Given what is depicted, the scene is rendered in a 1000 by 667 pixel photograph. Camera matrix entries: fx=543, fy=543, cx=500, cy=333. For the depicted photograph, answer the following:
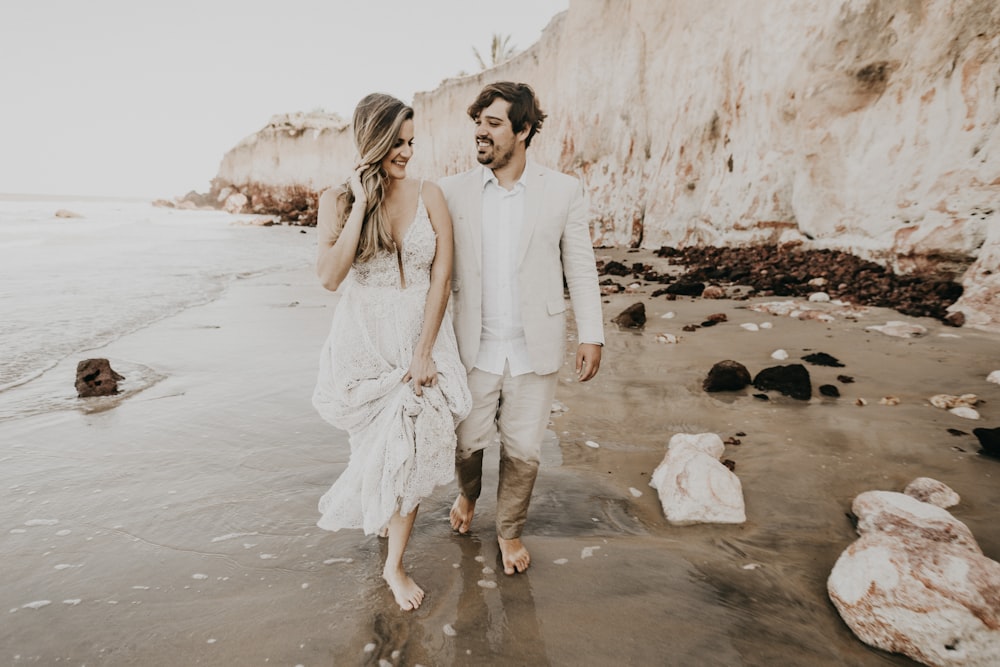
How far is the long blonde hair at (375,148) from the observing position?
1.97 m

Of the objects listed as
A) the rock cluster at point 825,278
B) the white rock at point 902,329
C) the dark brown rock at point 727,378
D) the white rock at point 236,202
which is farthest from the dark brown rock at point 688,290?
the white rock at point 236,202

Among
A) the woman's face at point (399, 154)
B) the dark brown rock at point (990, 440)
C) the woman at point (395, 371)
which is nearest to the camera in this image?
the woman's face at point (399, 154)

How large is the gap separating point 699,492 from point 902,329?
399 cm

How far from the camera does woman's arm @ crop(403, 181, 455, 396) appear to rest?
7.09 feet

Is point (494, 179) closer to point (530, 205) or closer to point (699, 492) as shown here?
point (530, 205)

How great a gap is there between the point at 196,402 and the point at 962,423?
5.39 metres

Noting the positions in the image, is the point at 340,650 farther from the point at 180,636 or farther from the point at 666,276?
the point at 666,276

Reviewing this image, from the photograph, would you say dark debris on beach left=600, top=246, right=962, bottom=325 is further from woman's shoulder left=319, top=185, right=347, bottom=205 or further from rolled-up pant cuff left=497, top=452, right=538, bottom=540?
woman's shoulder left=319, top=185, right=347, bottom=205

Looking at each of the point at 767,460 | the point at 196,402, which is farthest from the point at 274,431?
the point at 767,460

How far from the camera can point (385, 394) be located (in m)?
2.19

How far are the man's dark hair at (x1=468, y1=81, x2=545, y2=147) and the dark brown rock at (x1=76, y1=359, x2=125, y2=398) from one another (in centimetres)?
405

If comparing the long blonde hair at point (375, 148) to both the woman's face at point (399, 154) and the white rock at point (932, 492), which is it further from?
the white rock at point (932, 492)

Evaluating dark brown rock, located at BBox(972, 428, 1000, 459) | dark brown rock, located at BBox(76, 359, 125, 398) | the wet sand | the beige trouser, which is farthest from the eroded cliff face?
dark brown rock, located at BBox(76, 359, 125, 398)

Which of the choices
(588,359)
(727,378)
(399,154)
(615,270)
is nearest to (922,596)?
(588,359)
